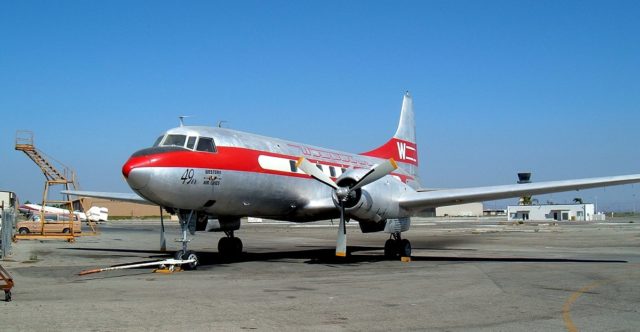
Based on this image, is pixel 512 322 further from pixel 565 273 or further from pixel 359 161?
pixel 359 161

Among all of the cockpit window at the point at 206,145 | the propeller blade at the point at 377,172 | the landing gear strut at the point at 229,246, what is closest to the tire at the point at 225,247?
the landing gear strut at the point at 229,246

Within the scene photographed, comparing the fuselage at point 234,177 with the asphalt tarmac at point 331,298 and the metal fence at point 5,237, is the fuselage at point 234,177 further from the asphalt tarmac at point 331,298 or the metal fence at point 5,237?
the metal fence at point 5,237

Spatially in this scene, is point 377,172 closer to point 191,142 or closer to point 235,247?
point 191,142

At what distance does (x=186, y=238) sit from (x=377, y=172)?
20.2 ft

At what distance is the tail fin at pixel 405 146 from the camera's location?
27.5 meters

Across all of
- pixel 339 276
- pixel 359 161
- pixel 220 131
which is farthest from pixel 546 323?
pixel 359 161

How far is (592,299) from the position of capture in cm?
1065

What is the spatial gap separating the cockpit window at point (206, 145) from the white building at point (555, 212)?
93116 millimetres

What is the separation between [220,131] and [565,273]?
406 inches

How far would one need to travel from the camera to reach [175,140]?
55.5 ft

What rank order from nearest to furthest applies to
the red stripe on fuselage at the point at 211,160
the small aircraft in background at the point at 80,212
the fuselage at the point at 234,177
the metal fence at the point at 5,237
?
the red stripe on fuselage at the point at 211,160
the fuselage at the point at 234,177
the metal fence at the point at 5,237
the small aircraft in background at the point at 80,212

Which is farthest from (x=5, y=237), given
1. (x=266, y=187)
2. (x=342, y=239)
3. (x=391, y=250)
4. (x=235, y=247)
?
(x=391, y=250)

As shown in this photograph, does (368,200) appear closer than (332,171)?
Yes

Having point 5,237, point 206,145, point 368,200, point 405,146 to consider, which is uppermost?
point 405,146
